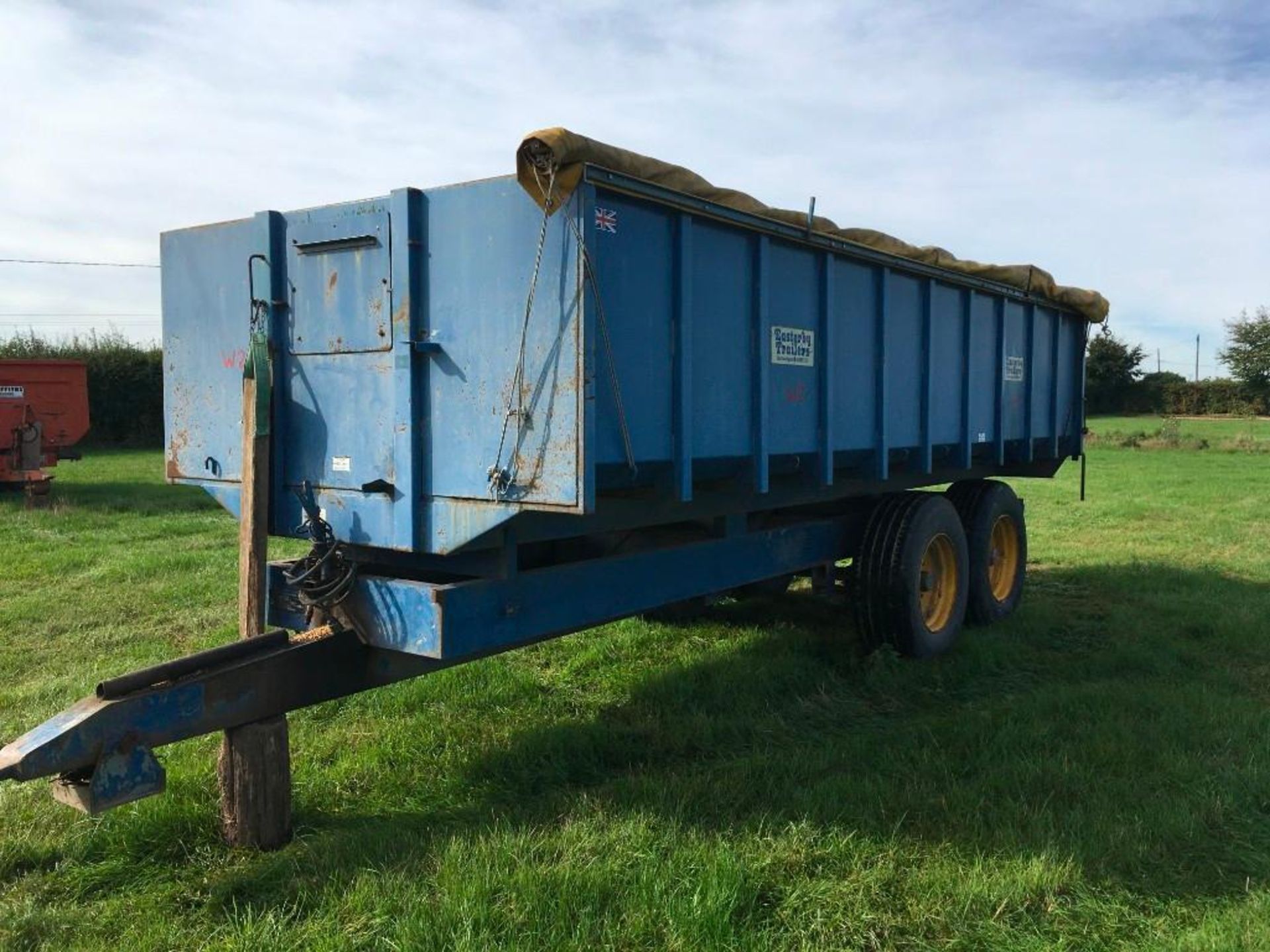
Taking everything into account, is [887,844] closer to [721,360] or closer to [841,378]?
[721,360]

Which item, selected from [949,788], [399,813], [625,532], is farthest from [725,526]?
[399,813]

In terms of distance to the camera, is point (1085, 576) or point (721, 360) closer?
point (721, 360)

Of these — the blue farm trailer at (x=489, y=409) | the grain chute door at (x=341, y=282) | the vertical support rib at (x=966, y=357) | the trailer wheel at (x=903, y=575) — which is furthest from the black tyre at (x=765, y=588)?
the grain chute door at (x=341, y=282)

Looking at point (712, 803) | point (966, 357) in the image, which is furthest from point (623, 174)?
point (966, 357)

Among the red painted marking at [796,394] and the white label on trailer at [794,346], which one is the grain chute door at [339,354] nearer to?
the white label on trailer at [794,346]

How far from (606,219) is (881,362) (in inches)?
96.2

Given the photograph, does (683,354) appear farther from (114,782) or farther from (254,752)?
(114,782)

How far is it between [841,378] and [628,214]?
6.26ft

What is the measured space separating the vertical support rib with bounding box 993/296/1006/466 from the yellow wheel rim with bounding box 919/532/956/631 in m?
0.97

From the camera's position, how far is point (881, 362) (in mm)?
5562

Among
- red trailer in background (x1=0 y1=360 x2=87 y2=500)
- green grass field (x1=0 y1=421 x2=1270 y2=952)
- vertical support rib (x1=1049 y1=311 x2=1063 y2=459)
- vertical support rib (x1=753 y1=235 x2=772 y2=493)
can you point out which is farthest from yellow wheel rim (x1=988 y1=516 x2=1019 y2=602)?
red trailer in background (x1=0 y1=360 x2=87 y2=500)

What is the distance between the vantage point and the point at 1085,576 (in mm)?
9367

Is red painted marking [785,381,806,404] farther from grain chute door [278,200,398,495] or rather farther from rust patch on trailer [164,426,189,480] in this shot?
rust patch on trailer [164,426,189,480]

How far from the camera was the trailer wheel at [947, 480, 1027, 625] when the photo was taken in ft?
23.6
